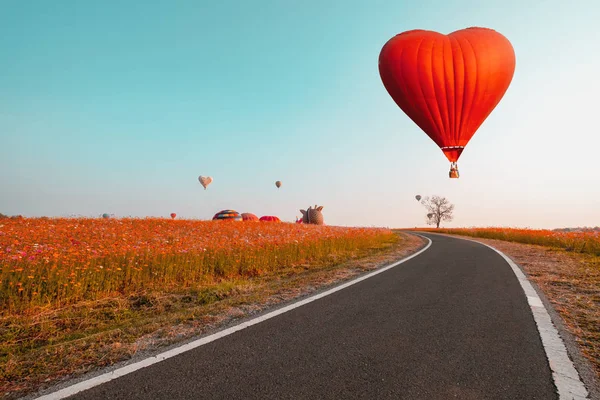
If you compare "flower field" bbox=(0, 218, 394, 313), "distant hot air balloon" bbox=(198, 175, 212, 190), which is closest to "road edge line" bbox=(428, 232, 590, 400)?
"flower field" bbox=(0, 218, 394, 313)

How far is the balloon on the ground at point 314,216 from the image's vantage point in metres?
36.1

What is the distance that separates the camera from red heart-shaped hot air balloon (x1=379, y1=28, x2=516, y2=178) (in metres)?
14.9

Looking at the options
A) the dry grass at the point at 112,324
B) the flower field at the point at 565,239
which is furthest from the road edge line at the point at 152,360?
the flower field at the point at 565,239

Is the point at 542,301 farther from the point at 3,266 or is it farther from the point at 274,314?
the point at 3,266

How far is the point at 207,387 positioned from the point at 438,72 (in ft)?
51.1

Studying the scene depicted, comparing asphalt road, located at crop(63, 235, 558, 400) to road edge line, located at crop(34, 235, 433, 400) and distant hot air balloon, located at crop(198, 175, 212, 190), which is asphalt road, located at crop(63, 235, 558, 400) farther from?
distant hot air balloon, located at crop(198, 175, 212, 190)

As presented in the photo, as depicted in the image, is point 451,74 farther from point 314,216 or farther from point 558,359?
point 314,216

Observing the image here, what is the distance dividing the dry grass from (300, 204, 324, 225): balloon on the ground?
28179mm

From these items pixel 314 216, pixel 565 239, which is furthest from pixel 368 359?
pixel 314 216

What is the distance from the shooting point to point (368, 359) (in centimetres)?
325

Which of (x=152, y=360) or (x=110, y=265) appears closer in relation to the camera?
(x=152, y=360)

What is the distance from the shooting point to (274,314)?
15.6 ft

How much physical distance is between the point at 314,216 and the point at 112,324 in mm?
31695

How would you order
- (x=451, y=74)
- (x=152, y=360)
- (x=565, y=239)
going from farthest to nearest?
(x=565, y=239), (x=451, y=74), (x=152, y=360)
